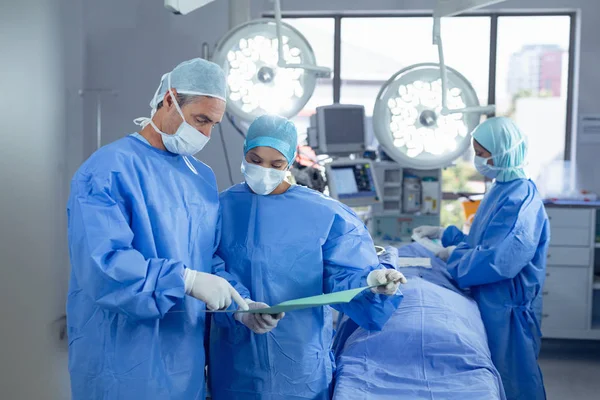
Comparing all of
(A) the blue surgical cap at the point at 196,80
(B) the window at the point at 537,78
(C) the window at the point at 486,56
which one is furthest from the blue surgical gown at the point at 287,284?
(B) the window at the point at 537,78

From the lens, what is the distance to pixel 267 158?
198 centimetres

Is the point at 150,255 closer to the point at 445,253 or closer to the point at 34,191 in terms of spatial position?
the point at 445,253

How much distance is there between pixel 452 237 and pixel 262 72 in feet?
4.07

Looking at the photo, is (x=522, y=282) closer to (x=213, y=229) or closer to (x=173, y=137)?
(x=213, y=229)

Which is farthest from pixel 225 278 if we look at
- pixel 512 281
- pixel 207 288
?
pixel 512 281

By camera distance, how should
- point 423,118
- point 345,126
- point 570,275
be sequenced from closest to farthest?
1. point 423,118
2. point 345,126
3. point 570,275

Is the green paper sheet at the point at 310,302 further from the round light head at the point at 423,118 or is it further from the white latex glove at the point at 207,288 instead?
the round light head at the point at 423,118

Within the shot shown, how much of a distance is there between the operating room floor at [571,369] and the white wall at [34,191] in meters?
2.56

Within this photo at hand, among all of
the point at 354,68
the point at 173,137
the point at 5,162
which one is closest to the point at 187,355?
the point at 173,137

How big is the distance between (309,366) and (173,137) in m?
0.72

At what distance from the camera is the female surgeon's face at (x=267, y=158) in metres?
1.98

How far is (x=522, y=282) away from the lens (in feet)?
9.62

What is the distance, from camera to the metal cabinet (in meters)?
4.31

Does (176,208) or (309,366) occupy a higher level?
(176,208)
